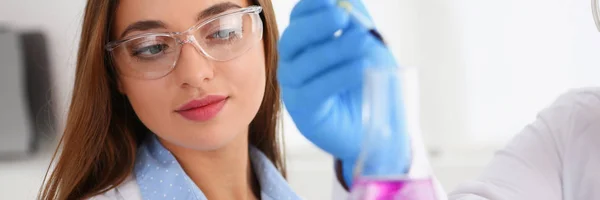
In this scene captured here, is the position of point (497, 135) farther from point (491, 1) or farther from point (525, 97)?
point (491, 1)

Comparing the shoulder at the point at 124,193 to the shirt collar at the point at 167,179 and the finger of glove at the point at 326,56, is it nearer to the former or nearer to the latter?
the shirt collar at the point at 167,179

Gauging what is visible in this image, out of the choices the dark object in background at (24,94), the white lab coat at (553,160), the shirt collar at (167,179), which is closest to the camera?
the white lab coat at (553,160)

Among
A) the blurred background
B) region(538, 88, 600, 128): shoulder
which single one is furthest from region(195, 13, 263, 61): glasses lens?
the blurred background

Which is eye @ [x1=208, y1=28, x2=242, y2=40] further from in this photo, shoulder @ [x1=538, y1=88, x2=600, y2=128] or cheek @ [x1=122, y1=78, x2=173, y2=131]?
shoulder @ [x1=538, y1=88, x2=600, y2=128]

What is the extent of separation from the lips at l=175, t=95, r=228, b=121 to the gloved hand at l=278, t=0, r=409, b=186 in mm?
445

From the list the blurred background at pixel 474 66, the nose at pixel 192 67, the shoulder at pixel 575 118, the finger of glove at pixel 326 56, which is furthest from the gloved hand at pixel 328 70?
the blurred background at pixel 474 66

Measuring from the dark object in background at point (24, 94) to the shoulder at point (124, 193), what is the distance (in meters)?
1.73

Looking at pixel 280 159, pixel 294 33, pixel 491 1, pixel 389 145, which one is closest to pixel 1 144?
pixel 280 159

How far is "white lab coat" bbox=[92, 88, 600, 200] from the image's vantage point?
53.8 inches

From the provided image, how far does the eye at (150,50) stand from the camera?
4.78 ft

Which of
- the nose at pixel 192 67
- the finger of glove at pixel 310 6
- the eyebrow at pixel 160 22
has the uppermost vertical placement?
the finger of glove at pixel 310 6

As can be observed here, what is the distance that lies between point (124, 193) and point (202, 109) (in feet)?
0.81

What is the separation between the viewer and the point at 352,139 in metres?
0.99

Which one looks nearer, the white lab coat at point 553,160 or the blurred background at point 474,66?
the white lab coat at point 553,160
